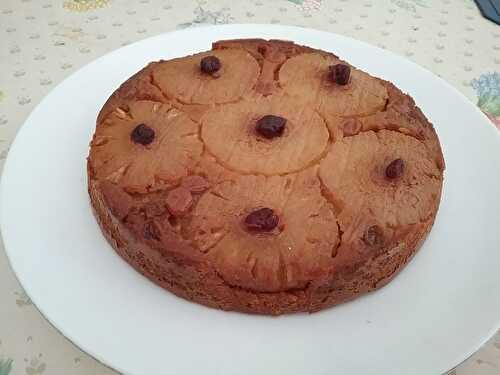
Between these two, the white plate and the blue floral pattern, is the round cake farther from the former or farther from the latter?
the blue floral pattern

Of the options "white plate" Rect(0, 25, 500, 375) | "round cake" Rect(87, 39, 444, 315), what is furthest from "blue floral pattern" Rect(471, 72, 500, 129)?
"round cake" Rect(87, 39, 444, 315)

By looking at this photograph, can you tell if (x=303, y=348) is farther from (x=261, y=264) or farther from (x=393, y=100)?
(x=393, y=100)

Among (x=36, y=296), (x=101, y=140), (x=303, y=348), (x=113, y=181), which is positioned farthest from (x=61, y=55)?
(x=303, y=348)

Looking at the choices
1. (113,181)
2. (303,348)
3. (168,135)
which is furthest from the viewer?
(168,135)

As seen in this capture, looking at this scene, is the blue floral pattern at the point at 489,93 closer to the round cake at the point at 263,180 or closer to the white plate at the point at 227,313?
the white plate at the point at 227,313

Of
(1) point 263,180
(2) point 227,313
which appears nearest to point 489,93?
(1) point 263,180
